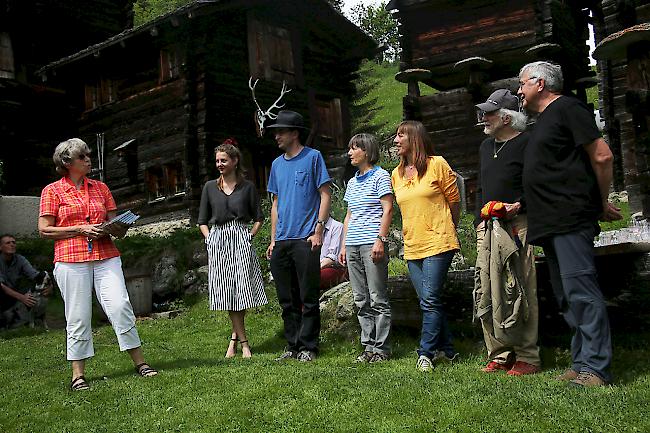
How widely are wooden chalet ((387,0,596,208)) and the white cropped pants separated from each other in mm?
11815

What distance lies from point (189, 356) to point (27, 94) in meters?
15.4

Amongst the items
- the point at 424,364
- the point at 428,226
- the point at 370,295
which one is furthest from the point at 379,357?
the point at 428,226

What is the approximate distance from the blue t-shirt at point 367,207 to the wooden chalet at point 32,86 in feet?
51.7

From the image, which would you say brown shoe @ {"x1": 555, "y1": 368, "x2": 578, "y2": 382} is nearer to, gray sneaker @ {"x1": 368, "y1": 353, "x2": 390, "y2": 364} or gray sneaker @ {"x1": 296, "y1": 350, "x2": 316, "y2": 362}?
gray sneaker @ {"x1": 368, "y1": 353, "x2": 390, "y2": 364}

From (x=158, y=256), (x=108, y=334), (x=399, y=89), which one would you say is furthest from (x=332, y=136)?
(x=399, y=89)

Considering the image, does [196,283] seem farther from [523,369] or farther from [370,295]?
[523,369]

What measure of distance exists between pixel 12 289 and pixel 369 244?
243 inches

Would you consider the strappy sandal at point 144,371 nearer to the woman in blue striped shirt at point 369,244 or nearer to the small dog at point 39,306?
the woman in blue striped shirt at point 369,244

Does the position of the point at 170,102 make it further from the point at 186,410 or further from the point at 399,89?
the point at 399,89

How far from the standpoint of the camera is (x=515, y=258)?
4.68m

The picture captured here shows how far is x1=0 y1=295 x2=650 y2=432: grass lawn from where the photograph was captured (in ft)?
11.5

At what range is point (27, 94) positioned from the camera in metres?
19.2

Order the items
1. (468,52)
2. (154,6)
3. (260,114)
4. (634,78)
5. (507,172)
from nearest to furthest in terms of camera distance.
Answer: (507,172) < (634,78) < (468,52) < (260,114) < (154,6)

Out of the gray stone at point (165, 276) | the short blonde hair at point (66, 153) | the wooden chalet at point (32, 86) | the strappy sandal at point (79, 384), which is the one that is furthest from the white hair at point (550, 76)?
the wooden chalet at point (32, 86)
